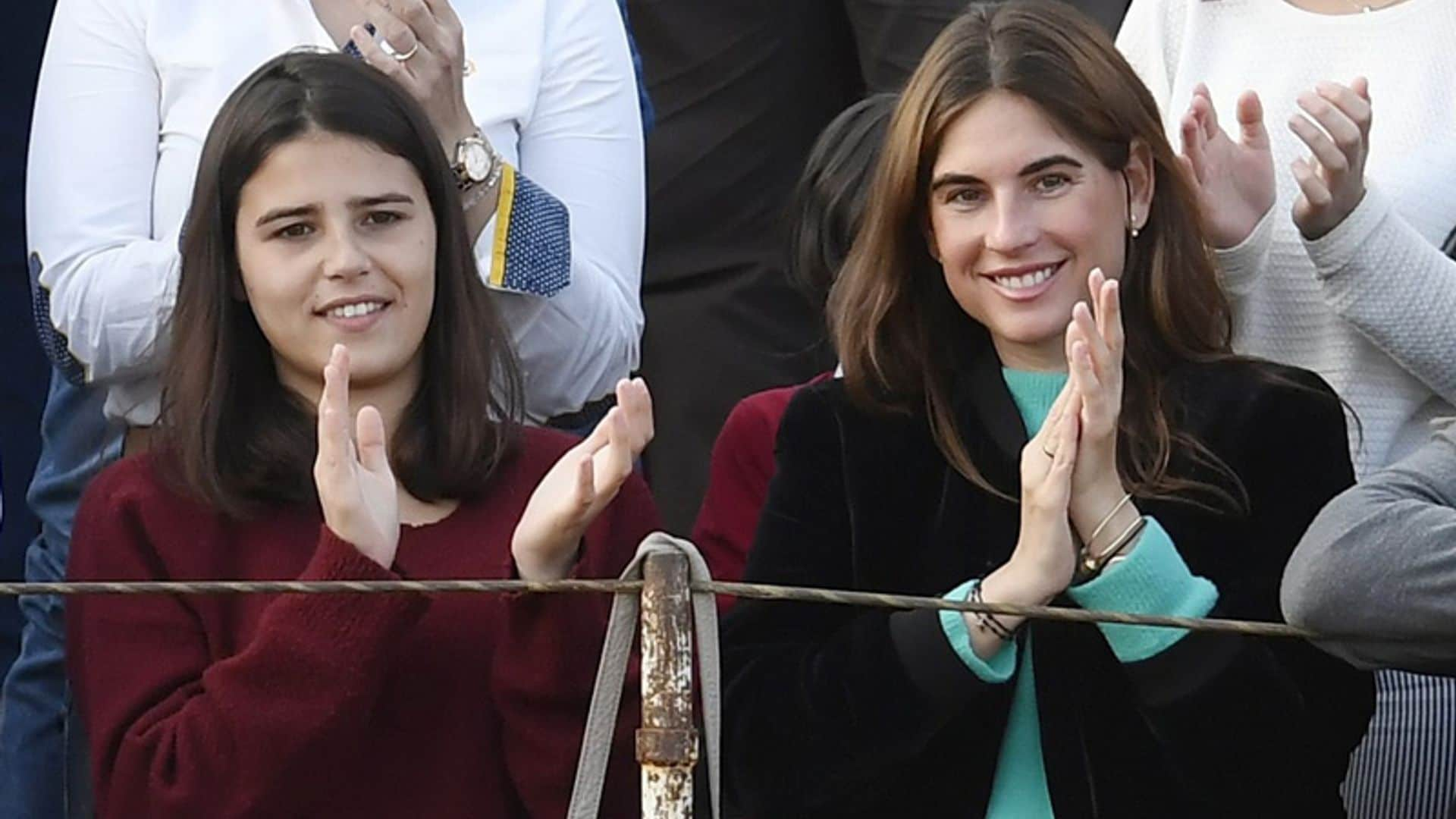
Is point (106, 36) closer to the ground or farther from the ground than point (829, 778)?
farther from the ground

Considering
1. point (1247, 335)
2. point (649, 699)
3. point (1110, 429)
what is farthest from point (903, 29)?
point (649, 699)

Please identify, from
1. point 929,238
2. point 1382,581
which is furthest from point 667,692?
point 929,238

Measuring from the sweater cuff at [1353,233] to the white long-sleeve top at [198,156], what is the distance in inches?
38.0

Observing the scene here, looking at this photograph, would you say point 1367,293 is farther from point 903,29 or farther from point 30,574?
point 30,574

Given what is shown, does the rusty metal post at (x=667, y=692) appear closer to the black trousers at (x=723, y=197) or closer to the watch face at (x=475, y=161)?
the watch face at (x=475, y=161)

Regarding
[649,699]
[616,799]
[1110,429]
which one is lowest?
[616,799]

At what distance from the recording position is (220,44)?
13.0ft

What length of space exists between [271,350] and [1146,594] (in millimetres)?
1217

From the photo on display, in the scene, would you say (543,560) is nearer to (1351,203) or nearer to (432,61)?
(432,61)

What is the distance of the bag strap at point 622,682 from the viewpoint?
9.36ft

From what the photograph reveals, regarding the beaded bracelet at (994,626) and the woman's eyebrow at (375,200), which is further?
the woman's eyebrow at (375,200)

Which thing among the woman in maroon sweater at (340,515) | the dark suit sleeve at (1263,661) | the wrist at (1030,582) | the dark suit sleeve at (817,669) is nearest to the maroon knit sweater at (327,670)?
the woman in maroon sweater at (340,515)

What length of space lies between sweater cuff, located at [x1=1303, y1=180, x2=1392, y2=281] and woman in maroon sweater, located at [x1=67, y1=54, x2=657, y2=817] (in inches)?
37.3

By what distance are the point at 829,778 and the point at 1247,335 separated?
3.21 feet
